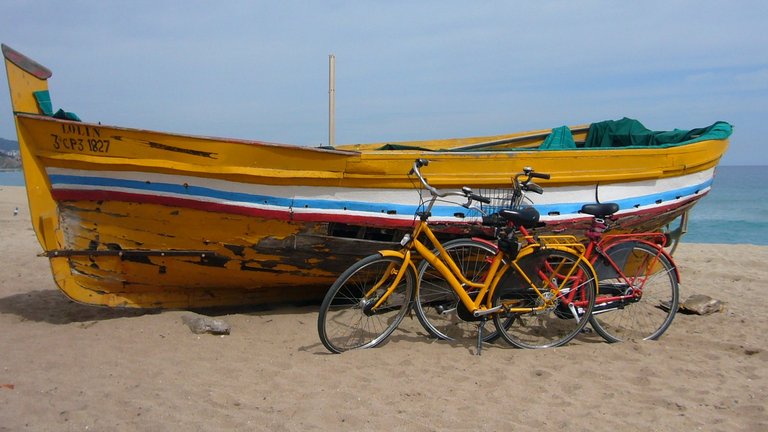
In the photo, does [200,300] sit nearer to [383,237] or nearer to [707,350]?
[383,237]

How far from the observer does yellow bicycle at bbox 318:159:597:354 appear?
428 centimetres

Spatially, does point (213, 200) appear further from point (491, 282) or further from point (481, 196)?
point (491, 282)

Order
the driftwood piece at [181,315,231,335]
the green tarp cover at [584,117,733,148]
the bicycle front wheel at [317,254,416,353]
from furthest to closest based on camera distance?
the green tarp cover at [584,117,733,148], the driftwood piece at [181,315,231,335], the bicycle front wheel at [317,254,416,353]

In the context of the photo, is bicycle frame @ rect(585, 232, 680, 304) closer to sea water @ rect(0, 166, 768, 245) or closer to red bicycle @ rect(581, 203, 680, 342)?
red bicycle @ rect(581, 203, 680, 342)

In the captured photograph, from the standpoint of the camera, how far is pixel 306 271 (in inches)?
205

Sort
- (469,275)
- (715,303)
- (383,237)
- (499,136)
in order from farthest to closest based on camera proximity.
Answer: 1. (499,136)
2. (715,303)
3. (383,237)
4. (469,275)

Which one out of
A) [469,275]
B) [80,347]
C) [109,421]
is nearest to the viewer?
[109,421]

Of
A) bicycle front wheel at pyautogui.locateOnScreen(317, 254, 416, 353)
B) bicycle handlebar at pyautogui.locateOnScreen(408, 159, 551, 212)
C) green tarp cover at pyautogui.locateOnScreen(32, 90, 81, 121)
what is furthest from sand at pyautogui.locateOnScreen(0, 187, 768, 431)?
green tarp cover at pyautogui.locateOnScreen(32, 90, 81, 121)

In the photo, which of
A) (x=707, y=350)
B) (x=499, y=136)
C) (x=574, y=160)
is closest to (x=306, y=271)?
(x=574, y=160)

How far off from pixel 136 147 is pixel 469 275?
2.91 meters

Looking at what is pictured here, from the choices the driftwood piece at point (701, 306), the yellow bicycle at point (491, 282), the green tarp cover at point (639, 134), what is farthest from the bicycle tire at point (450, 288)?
the green tarp cover at point (639, 134)

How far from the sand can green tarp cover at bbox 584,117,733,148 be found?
6.96 feet

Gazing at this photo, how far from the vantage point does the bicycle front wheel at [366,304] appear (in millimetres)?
4129

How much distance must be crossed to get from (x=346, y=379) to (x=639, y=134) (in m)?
5.22
